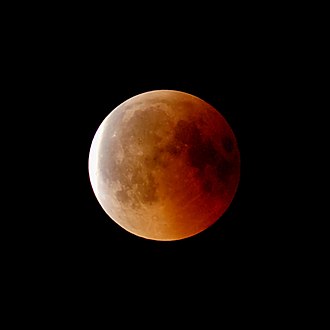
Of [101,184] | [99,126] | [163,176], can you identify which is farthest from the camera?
[99,126]

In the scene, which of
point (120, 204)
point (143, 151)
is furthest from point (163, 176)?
point (120, 204)

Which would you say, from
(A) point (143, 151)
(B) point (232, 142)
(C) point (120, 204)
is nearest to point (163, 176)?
(A) point (143, 151)

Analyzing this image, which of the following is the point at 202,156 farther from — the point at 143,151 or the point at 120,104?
the point at 120,104

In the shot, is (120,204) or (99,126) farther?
(99,126)

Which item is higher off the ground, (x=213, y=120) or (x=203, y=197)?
(x=213, y=120)

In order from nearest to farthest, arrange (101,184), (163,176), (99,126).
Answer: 1. (163,176)
2. (101,184)
3. (99,126)

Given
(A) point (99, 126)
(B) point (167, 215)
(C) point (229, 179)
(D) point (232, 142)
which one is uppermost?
(A) point (99, 126)

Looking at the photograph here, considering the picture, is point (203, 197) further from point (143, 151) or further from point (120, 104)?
point (120, 104)
